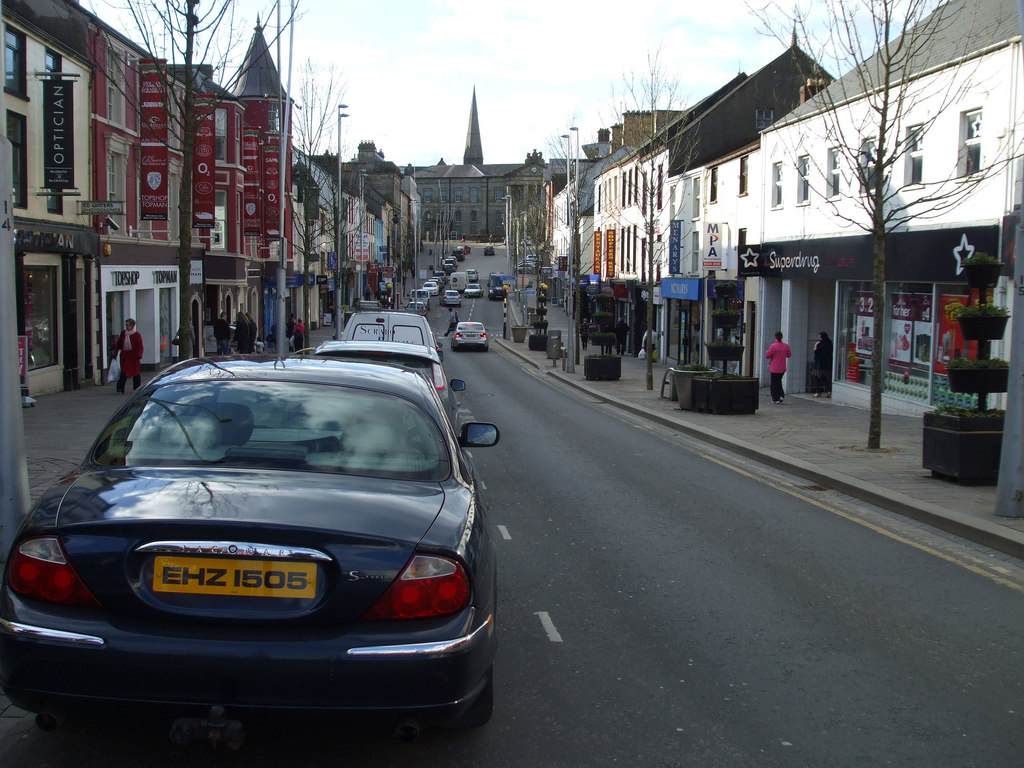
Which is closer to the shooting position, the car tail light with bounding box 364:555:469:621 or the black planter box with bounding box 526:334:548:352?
the car tail light with bounding box 364:555:469:621

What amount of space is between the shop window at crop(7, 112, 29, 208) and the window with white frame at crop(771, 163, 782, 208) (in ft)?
62.7

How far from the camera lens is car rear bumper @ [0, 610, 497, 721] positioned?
328cm

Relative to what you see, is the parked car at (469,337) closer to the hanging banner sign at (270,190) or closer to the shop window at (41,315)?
the hanging banner sign at (270,190)

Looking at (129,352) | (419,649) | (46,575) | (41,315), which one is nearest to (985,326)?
(419,649)

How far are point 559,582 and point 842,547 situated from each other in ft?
9.50

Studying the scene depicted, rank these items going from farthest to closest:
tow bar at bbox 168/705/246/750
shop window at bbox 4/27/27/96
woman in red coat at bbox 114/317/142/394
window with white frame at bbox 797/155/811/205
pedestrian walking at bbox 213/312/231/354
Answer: pedestrian walking at bbox 213/312/231/354, window with white frame at bbox 797/155/811/205, woman in red coat at bbox 114/317/142/394, shop window at bbox 4/27/27/96, tow bar at bbox 168/705/246/750

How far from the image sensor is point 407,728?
347cm

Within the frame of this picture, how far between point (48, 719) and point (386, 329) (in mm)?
15990

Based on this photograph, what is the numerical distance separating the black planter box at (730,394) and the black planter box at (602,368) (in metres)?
10.2

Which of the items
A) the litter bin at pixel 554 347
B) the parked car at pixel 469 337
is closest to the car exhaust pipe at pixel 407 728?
the litter bin at pixel 554 347

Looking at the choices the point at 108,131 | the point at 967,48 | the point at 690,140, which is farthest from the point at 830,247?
the point at 108,131

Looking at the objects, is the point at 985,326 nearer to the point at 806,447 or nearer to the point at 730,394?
the point at 806,447

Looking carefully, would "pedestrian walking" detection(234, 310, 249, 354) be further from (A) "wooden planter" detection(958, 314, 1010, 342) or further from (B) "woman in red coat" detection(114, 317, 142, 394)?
(A) "wooden planter" detection(958, 314, 1010, 342)

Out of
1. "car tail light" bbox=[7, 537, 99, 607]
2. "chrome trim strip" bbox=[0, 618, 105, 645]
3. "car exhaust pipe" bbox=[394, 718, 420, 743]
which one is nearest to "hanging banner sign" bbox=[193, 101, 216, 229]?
"car tail light" bbox=[7, 537, 99, 607]
